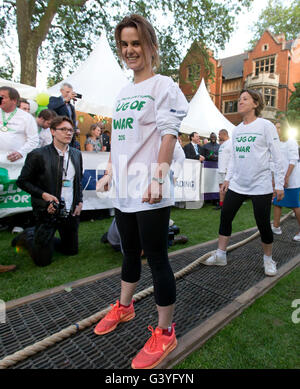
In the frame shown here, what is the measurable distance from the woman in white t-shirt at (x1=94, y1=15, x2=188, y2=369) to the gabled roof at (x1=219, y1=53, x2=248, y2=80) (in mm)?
36694

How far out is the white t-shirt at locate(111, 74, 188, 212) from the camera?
1.50 metres

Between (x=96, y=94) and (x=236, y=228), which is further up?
(x=96, y=94)

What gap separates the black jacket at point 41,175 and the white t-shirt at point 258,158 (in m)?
2.40

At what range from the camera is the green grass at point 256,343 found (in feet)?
5.64

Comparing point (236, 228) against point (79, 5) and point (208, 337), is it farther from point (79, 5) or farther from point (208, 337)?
point (79, 5)

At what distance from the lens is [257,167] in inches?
118

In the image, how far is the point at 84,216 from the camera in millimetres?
5871

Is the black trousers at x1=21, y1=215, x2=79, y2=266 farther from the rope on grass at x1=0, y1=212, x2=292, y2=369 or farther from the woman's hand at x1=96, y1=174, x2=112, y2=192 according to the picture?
the woman's hand at x1=96, y1=174, x2=112, y2=192

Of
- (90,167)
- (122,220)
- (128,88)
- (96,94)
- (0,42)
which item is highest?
(0,42)

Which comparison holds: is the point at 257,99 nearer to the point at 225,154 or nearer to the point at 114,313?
the point at 114,313

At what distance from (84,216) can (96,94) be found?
406 cm

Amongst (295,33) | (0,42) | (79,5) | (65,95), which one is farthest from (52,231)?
(295,33)

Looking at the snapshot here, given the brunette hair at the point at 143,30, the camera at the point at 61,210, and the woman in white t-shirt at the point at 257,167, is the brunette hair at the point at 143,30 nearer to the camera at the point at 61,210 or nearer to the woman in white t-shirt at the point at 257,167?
the woman in white t-shirt at the point at 257,167

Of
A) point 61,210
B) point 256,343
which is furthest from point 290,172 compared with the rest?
point 61,210
